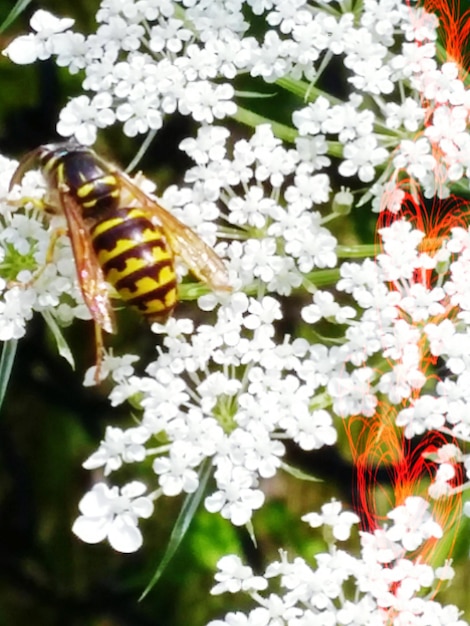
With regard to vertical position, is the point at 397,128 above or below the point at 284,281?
above

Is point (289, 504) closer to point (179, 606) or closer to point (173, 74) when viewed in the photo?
point (179, 606)

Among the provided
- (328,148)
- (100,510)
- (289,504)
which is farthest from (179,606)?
(328,148)

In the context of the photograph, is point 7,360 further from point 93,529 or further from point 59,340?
point 93,529

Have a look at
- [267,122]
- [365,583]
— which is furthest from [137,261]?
[365,583]

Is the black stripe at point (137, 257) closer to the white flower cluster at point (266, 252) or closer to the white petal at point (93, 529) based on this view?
the white flower cluster at point (266, 252)

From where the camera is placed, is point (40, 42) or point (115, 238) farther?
point (40, 42)

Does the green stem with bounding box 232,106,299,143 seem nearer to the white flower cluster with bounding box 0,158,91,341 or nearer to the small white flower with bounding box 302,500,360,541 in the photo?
the white flower cluster with bounding box 0,158,91,341
